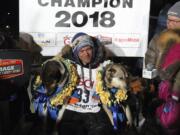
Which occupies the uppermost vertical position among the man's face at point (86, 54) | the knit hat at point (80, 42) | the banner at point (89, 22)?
the banner at point (89, 22)

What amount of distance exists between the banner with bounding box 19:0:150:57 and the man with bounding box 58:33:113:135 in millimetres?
204

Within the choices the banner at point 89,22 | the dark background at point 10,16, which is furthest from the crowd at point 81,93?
the dark background at point 10,16

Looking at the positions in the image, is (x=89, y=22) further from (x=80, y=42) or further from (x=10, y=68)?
(x=10, y=68)

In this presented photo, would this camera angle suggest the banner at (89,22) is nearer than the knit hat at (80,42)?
No

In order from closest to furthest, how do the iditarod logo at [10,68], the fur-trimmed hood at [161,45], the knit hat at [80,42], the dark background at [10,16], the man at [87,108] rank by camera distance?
the iditarod logo at [10,68] → the fur-trimmed hood at [161,45] → the knit hat at [80,42] → the man at [87,108] → the dark background at [10,16]

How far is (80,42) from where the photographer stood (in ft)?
17.4

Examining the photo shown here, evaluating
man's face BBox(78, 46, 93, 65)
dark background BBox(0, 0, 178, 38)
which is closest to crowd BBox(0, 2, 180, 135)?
man's face BBox(78, 46, 93, 65)

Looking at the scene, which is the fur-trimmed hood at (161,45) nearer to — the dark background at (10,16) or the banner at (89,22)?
the banner at (89,22)

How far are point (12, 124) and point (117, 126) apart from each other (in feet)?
3.47

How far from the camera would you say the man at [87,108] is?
17.7 ft

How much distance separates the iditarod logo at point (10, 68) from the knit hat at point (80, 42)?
64 centimetres

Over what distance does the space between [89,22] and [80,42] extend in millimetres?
344

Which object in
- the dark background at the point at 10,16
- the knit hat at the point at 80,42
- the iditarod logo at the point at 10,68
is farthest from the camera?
the dark background at the point at 10,16

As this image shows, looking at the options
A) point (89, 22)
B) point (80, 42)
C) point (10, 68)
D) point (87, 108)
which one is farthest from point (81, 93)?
point (10, 68)
